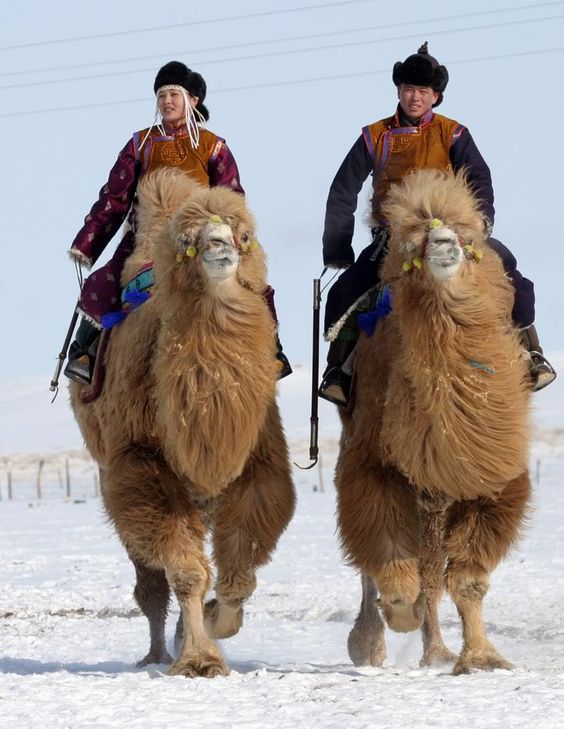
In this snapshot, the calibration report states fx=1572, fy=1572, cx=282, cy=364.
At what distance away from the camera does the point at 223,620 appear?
733 centimetres

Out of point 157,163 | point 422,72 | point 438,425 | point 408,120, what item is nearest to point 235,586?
point 438,425

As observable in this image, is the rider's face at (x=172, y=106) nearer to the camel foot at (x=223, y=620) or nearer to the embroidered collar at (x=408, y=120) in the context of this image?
the embroidered collar at (x=408, y=120)

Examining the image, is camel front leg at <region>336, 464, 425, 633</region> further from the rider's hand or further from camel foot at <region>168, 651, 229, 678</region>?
the rider's hand

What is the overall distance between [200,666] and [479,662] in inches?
49.5

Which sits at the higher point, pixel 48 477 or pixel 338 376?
pixel 338 376

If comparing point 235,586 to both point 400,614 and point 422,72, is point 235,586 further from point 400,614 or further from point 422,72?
point 422,72

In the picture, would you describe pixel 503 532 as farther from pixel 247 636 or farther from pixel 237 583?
pixel 247 636

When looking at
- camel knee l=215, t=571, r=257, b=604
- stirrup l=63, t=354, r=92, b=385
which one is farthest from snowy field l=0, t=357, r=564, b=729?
stirrup l=63, t=354, r=92, b=385

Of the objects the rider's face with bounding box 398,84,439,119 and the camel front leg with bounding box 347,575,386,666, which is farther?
the camel front leg with bounding box 347,575,386,666

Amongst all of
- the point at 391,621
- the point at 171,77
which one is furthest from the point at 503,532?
the point at 171,77

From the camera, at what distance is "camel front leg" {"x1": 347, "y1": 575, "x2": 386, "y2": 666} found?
851 centimetres

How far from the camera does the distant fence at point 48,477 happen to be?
105 ft

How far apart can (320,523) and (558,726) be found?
14.4 meters

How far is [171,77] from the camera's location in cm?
866
